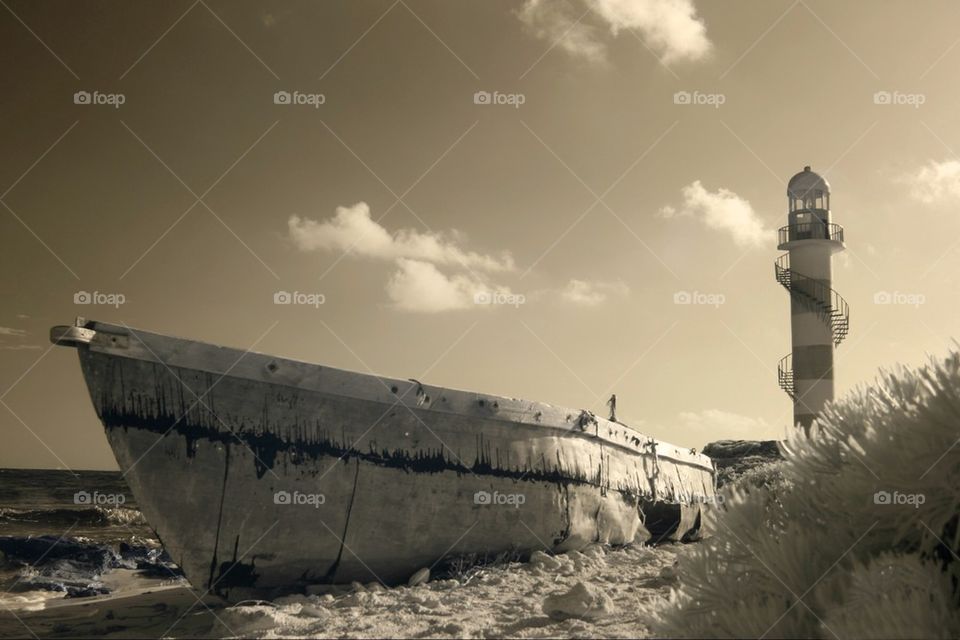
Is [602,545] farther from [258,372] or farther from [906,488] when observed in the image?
[906,488]

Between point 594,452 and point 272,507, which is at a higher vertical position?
point 594,452

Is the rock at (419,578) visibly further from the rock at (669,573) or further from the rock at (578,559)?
the rock at (669,573)

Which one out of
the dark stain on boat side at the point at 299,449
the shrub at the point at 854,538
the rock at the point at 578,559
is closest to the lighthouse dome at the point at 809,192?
the rock at the point at 578,559

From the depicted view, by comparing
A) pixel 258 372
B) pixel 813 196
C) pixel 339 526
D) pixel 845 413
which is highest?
pixel 813 196

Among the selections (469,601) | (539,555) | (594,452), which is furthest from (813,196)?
(469,601)

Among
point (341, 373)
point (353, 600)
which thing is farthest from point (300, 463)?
point (353, 600)

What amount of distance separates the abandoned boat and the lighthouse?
16115mm

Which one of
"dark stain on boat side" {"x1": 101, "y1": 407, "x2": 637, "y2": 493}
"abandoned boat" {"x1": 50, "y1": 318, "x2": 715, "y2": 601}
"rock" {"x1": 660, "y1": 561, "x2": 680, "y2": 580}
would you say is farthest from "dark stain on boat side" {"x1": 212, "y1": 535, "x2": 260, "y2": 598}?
"rock" {"x1": 660, "y1": 561, "x2": 680, "y2": 580}

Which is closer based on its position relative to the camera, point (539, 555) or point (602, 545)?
point (539, 555)

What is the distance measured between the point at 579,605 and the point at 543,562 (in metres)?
2.28

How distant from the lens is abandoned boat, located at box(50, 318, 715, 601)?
204 inches

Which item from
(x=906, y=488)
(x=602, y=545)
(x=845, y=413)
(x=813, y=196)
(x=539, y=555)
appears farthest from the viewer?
(x=813, y=196)

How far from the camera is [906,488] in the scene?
2.44 metres

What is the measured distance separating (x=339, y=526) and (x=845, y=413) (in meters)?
4.28
